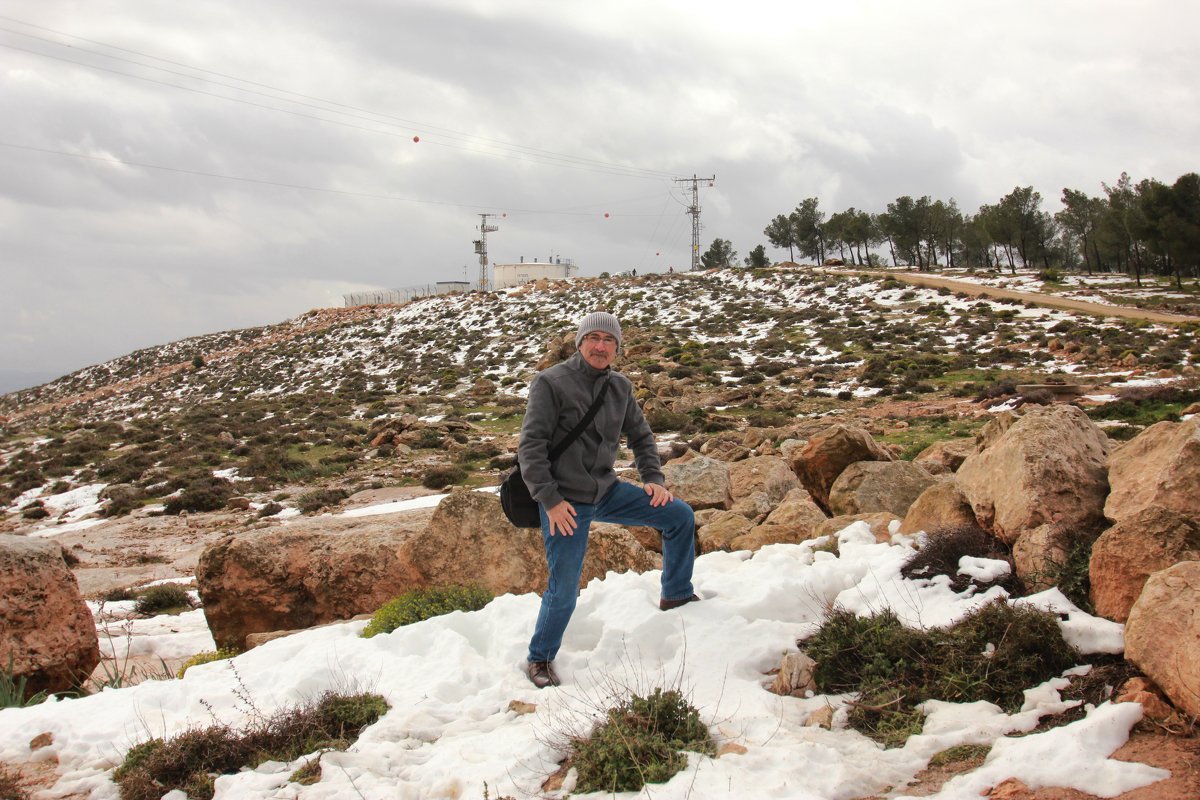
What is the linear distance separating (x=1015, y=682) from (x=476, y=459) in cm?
1835

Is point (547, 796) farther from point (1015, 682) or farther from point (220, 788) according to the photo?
point (1015, 682)

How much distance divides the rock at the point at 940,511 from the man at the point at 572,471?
102 inches

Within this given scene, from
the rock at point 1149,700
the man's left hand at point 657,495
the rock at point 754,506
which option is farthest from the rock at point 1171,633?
the rock at point 754,506

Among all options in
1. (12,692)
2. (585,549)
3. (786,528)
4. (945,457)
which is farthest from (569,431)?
(945,457)

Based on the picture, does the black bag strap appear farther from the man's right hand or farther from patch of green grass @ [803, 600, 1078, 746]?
patch of green grass @ [803, 600, 1078, 746]

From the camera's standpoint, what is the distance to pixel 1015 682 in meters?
3.69

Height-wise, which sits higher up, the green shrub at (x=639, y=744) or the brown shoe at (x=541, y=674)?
the green shrub at (x=639, y=744)

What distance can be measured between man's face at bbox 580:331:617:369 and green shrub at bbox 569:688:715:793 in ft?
6.35

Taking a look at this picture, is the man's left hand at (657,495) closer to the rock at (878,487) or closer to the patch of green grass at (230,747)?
the patch of green grass at (230,747)

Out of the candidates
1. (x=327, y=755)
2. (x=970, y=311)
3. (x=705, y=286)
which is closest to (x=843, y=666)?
(x=327, y=755)

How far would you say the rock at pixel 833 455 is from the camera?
31.3ft

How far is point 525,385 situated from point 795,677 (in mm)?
34578

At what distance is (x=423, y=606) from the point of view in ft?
20.4

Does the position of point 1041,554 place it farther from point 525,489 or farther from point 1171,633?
point 525,489
